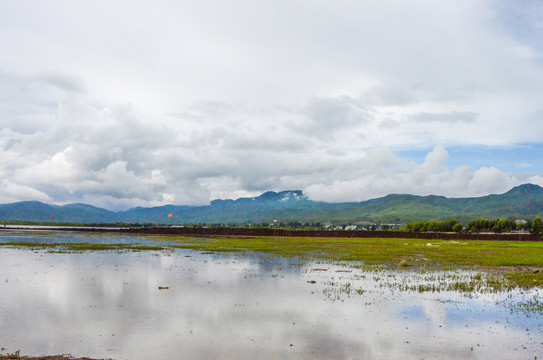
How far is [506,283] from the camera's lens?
111 ft

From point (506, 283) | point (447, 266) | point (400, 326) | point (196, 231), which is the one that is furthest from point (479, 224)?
point (400, 326)

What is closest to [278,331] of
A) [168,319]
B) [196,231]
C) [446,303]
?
[168,319]

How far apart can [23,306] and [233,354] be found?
14548mm

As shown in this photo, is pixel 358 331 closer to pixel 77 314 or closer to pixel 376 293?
pixel 376 293

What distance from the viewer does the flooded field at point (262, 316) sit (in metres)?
16.7

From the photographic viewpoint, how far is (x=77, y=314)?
21656mm

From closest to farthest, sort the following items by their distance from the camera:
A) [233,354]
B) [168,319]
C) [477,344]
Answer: [233,354] → [477,344] → [168,319]

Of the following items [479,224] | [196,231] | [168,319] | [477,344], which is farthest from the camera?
[479,224]

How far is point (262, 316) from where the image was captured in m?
21.8

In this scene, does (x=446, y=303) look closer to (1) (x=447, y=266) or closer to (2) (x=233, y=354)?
(2) (x=233, y=354)

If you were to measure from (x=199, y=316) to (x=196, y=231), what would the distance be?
425 feet

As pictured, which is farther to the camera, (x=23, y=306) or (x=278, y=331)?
(x=23, y=306)

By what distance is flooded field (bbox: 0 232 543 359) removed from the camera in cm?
1673

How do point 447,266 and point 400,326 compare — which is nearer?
point 400,326
